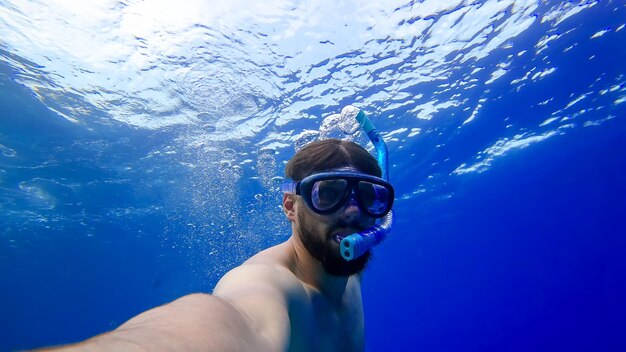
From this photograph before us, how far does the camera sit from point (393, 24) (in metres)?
11.2

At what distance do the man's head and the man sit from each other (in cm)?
1

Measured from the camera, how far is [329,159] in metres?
3.62

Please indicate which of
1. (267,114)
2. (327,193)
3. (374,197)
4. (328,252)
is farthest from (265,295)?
(267,114)

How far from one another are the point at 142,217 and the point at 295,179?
96.1 ft

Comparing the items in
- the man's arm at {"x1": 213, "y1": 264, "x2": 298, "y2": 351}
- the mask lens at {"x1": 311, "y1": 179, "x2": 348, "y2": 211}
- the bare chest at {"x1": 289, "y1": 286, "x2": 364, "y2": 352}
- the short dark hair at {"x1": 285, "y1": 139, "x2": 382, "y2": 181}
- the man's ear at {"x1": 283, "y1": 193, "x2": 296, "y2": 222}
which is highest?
the short dark hair at {"x1": 285, "y1": 139, "x2": 382, "y2": 181}

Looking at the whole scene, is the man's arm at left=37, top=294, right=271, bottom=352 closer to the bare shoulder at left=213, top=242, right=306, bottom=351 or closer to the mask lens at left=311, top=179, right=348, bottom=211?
the bare shoulder at left=213, top=242, right=306, bottom=351

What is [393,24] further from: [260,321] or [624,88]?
[624,88]

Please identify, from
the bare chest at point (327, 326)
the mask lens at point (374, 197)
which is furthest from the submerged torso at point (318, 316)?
the mask lens at point (374, 197)

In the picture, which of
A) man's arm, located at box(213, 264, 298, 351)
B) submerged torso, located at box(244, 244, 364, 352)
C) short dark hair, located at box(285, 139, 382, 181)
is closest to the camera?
man's arm, located at box(213, 264, 298, 351)

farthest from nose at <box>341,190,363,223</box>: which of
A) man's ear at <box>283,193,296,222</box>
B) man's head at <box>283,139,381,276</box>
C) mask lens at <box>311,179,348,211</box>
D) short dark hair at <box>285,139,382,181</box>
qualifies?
man's ear at <box>283,193,296,222</box>

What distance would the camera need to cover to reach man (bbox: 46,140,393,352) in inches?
53.4

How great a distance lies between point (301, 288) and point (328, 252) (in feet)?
1.62

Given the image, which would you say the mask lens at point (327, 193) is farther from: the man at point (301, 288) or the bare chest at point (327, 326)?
the bare chest at point (327, 326)

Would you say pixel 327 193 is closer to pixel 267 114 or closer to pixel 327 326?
pixel 327 326
